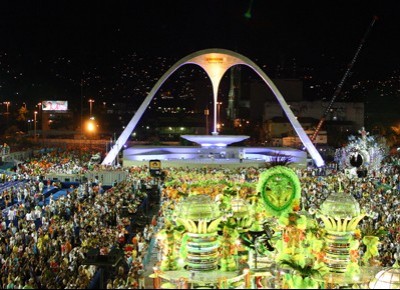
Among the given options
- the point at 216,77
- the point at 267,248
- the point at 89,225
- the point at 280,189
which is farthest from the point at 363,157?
the point at 216,77

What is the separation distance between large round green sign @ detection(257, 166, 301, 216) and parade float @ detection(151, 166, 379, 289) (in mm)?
19

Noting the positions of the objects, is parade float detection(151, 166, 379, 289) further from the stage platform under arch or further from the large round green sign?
the stage platform under arch

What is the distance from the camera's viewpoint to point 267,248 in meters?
9.70

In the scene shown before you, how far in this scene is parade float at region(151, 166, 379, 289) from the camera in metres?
7.82

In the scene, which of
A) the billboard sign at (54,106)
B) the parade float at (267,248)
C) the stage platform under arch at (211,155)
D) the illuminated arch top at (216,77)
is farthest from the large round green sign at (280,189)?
the billboard sign at (54,106)

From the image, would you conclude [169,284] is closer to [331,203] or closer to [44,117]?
[331,203]

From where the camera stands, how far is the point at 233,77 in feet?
231

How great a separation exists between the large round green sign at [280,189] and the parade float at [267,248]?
19mm

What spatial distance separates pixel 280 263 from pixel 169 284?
1925mm

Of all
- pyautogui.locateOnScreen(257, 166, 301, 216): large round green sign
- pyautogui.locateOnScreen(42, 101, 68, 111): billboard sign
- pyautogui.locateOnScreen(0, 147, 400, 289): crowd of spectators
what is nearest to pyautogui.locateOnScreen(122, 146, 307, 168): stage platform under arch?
pyautogui.locateOnScreen(0, 147, 400, 289): crowd of spectators

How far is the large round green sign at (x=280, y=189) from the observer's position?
33.0ft

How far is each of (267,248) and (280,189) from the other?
1181 millimetres

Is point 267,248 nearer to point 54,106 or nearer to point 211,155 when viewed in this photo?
point 211,155

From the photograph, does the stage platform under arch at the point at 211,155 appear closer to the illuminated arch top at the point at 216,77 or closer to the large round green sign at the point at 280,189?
the illuminated arch top at the point at 216,77
